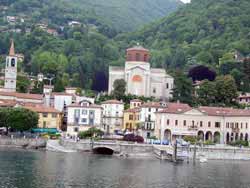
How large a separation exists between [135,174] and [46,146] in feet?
105

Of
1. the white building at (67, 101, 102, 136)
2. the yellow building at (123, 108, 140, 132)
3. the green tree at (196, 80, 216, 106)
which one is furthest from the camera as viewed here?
the green tree at (196, 80, 216, 106)

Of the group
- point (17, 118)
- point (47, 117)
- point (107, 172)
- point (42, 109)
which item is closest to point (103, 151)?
point (17, 118)

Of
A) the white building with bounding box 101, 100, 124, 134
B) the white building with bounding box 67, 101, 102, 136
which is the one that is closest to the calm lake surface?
the white building with bounding box 67, 101, 102, 136

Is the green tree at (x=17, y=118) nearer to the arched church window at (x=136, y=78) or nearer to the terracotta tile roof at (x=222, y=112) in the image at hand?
the terracotta tile roof at (x=222, y=112)

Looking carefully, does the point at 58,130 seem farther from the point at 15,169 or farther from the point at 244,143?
the point at 15,169

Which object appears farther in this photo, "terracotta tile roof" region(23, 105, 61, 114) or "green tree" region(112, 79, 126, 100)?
"green tree" region(112, 79, 126, 100)

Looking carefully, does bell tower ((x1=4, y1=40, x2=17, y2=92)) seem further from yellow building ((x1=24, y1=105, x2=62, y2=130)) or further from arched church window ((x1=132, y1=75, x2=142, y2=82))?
arched church window ((x1=132, y1=75, x2=142, y2=82))

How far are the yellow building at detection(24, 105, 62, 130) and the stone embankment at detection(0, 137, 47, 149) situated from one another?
1049 cm

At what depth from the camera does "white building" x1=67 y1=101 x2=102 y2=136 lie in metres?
102

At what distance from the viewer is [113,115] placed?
107 meters

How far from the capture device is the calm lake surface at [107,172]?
5491cm

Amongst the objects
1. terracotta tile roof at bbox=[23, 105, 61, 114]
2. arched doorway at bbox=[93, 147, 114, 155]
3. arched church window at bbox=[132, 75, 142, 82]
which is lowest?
arched doorway at bbox=[93, 147, 114, 155]

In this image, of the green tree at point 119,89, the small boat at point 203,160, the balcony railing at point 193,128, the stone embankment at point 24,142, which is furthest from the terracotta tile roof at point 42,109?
the small boat at point 203,160

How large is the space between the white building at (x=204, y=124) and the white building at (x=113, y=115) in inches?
412
